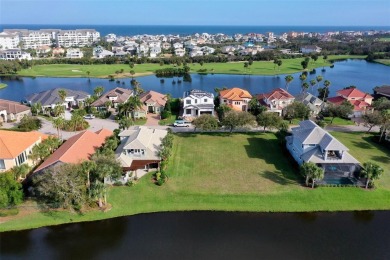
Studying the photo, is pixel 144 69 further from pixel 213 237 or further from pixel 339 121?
pixel 213 237

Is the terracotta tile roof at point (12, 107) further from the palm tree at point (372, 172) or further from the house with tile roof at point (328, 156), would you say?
the palm tree at point (372, 172)

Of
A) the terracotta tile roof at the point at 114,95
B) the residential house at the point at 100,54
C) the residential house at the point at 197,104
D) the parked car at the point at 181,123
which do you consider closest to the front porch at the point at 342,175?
the parked car at the point at 181,123

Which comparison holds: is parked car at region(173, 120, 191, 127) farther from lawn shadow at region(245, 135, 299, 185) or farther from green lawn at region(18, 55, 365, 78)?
green lawn at region(18, 55, 365, 78)

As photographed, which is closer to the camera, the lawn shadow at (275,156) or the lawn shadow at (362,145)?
the lawn shadow at (275,156)

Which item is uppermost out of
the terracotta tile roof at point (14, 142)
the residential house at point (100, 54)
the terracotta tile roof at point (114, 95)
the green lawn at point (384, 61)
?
the green lawn at point (384, 61)

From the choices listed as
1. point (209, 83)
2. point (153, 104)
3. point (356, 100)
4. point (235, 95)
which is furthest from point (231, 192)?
point (209, 83)

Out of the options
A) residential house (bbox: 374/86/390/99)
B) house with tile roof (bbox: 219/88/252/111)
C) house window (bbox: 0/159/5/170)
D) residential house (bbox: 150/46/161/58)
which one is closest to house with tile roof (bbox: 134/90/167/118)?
house with tile roof (bbox: 219/88/252/111)

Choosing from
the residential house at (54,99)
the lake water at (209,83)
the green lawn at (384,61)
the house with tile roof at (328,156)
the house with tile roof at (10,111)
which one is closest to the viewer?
the house with tile roof at (328,156)

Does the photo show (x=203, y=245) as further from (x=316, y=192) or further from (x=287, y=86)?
(x=287, y=86)

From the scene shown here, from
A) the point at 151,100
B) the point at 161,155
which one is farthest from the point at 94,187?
the point at 151,100
